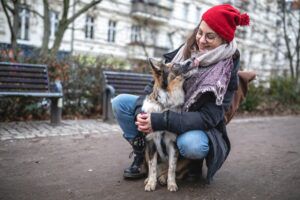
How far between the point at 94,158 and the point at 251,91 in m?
8.16

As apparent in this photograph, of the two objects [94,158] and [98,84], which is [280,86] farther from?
[94,158]

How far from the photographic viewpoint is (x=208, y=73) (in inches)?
132

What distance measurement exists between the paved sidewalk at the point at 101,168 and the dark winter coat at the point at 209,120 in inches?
18.3

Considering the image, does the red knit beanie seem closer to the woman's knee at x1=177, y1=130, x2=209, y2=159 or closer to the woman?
the woman

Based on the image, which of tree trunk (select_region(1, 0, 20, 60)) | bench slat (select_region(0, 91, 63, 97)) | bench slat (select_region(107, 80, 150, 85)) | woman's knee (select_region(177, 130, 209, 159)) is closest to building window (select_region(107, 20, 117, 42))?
tree trunk (select_region(1, 0, 20, 60))

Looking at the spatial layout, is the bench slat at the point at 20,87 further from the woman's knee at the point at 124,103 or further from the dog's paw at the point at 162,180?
the dog's paw at the point at 162,180

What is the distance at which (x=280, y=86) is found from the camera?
14211mm

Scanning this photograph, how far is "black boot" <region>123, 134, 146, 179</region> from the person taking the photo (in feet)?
12.2

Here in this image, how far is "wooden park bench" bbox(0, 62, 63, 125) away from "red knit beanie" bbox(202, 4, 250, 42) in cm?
424

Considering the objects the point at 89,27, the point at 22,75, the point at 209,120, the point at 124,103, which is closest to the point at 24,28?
the point at 89,27

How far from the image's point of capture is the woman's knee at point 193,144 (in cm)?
322

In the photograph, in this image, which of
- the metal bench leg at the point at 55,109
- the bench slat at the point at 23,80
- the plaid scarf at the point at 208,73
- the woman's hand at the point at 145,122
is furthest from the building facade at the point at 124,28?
the woman's hand at the point at 145,122

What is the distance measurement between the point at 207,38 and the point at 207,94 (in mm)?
591

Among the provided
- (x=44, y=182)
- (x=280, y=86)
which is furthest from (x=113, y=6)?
(x=44, y=182)
